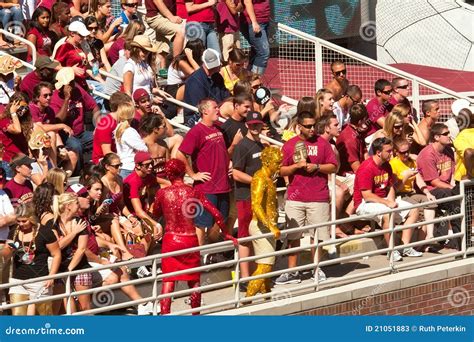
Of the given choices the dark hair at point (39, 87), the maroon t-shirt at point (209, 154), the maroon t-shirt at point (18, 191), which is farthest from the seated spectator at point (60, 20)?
the maroon t-shirt at point (18, 191)

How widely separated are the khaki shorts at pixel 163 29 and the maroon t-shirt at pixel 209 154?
12.5 ft

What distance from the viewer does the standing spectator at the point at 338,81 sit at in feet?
76.0

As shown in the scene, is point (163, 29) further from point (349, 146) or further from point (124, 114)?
point (124, 114)

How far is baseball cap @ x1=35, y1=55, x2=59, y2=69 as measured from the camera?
21125 mm

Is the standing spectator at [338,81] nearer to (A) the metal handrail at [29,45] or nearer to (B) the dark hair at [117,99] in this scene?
(B) the dark hair at [117,99]

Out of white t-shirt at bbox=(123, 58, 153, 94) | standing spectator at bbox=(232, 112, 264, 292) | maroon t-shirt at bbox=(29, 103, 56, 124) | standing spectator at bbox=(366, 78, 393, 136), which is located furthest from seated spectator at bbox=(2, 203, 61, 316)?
standing spectator at bbox=(366, 78, 393, 136)

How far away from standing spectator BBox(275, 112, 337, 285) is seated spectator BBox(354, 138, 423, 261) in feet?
2.97

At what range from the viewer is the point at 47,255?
17.7 m

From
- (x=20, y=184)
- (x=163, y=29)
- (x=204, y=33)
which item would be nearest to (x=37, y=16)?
(x=163, y=29)

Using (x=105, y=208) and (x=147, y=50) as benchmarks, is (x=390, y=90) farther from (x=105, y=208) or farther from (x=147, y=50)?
(x=105, y=208)

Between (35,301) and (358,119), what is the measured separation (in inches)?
231

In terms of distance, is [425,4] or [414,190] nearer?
[414,190]

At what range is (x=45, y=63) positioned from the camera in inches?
835

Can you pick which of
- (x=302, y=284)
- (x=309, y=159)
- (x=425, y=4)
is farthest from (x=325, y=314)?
(x=425, y=4)
